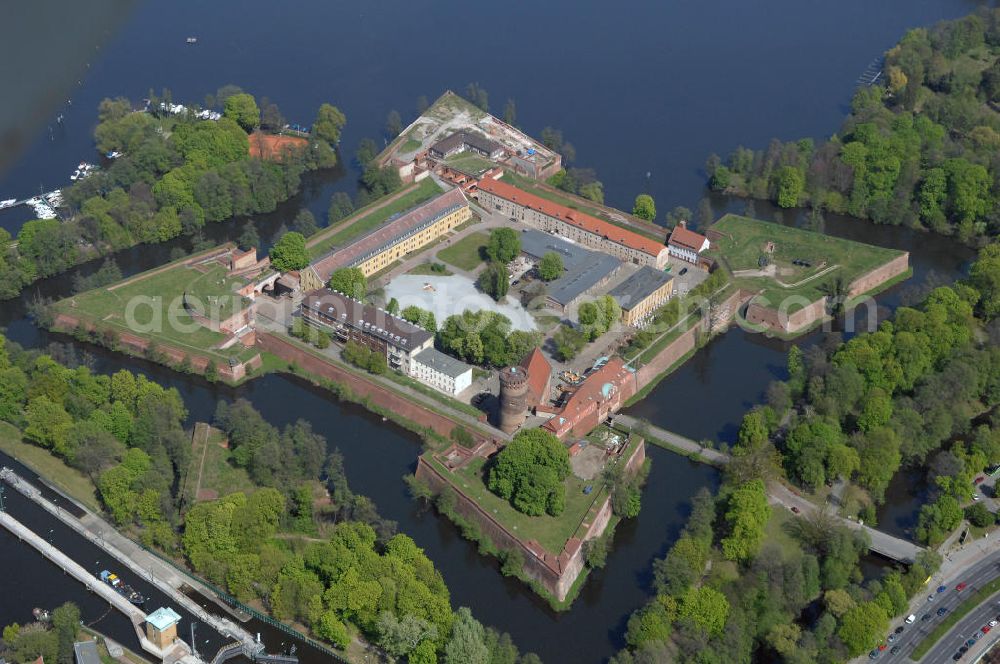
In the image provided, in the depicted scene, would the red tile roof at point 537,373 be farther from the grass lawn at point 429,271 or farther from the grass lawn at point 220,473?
the grass lawn at point 429,271

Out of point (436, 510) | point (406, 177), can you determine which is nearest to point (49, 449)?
point (436, 510)

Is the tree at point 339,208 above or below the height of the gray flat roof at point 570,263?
above

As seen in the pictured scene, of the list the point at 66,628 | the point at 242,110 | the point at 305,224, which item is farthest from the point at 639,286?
the point at 66,628

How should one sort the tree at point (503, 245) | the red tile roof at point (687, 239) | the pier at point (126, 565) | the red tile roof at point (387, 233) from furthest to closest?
the red tile roof at point (687, 239) < the tree at point (503, 245) < the red tile roof at point (387, 233) < the pier at point (126, 565)

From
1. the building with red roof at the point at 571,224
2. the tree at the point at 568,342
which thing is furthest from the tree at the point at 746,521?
the building with red roof at the point at 571,224

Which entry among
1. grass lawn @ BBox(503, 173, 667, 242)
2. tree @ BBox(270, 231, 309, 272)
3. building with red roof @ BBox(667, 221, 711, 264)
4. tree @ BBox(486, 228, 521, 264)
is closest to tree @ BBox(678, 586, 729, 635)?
tree @ BBox(486, 228, 521, 264)

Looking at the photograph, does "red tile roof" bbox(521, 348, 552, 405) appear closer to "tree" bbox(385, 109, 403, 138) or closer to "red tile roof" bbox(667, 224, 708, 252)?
"red tile roof" bbox(667, 224, 708, 252)
